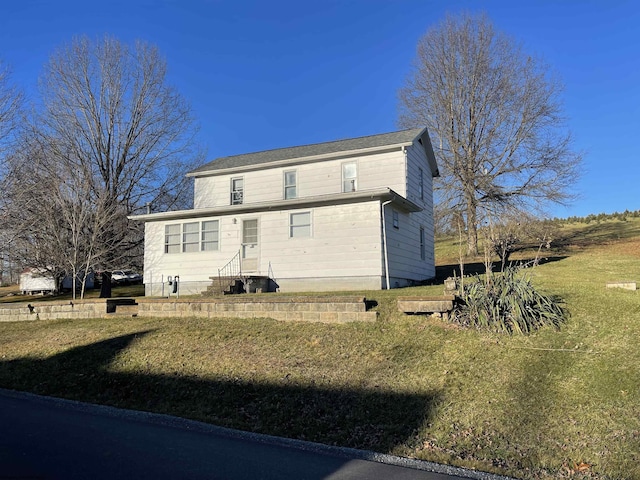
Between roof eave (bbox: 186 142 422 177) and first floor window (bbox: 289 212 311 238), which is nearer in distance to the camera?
first floor window (bbox: 289 212 311 238)

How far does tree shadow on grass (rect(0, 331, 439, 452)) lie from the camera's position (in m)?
5.32

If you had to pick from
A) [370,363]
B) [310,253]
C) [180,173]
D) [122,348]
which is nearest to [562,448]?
[370,363]

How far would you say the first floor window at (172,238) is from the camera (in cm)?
1858

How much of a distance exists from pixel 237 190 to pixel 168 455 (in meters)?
16.0

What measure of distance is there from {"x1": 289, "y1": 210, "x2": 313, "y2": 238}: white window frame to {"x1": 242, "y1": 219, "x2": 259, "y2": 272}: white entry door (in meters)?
1.47

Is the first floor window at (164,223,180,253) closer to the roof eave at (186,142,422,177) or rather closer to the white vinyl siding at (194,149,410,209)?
the white vinyl siding at (194,149,410,209)

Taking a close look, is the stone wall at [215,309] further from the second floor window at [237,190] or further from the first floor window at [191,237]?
the second floor window at [237,190]

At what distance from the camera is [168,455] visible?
182 inches

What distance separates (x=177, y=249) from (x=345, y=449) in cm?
1504

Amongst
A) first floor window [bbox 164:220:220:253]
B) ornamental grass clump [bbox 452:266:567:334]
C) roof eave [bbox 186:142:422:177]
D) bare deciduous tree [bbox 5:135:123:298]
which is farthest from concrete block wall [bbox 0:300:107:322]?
ornamental grass clump [bbox 452:266:567:334]

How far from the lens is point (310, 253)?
16.0m

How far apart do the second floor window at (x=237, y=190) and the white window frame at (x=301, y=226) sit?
13.4ft

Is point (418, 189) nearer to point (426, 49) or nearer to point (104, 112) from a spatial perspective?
point (426, 49)

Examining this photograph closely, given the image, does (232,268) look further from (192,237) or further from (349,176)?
(349,176)
